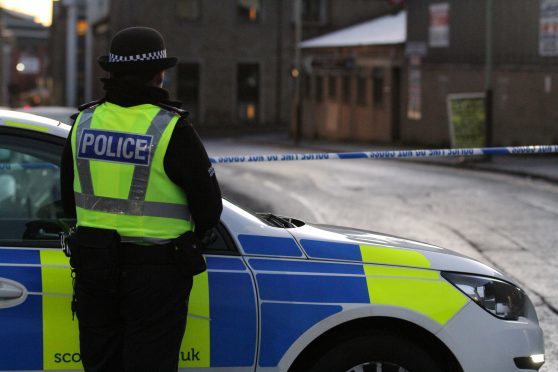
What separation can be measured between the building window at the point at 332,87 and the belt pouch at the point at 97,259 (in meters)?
38.4

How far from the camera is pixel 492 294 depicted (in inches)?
167

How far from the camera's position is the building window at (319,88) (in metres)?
43.6

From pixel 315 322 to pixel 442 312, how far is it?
515 mm

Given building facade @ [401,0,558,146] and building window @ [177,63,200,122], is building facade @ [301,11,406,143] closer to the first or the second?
building facade @ [401,0,558,146]

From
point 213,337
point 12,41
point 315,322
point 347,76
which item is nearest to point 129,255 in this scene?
point 213,337

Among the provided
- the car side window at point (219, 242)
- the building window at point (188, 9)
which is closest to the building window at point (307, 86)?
the building window at point (188, 9)

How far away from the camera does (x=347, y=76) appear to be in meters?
40.3

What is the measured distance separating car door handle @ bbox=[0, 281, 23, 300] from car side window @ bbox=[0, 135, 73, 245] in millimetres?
216

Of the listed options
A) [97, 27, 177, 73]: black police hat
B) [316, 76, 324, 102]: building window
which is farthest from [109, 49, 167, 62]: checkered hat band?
[316, 76, 324, 102]: building window

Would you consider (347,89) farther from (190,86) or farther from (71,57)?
(71,57)

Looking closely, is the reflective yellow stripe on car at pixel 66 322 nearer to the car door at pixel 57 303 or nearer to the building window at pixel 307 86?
the car door at pixel 57 303

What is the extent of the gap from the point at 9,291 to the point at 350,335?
130 cm

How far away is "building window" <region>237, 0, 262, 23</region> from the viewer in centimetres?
5384

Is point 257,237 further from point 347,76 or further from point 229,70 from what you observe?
point 229,70
